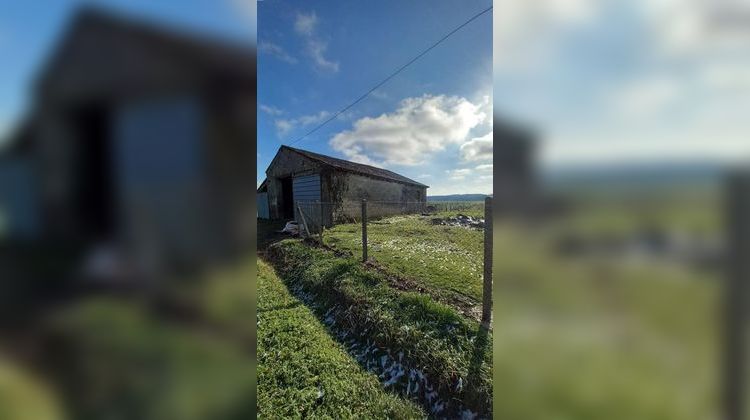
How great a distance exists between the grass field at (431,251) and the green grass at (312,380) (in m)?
1.21

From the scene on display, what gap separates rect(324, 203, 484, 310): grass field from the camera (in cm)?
299
